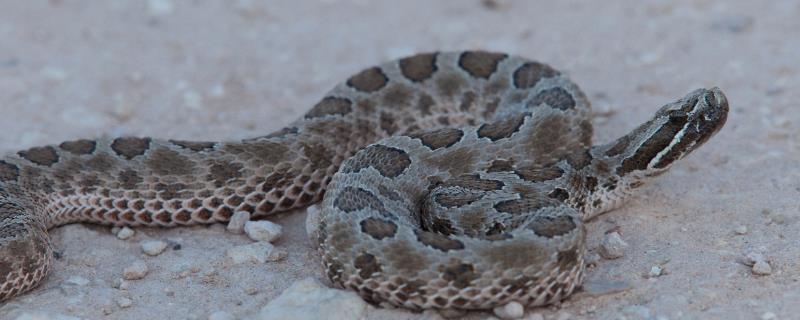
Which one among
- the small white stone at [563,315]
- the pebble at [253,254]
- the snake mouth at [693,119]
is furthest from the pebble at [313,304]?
the snake mouth at [693,119]

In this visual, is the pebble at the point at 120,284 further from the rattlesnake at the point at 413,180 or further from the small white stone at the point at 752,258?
the small white stone at the point at 752,258

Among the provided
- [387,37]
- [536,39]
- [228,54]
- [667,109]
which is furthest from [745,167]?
[228,54]

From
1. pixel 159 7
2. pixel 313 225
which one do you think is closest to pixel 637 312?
pixel 313 225

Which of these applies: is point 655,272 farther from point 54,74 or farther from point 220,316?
point 54,74

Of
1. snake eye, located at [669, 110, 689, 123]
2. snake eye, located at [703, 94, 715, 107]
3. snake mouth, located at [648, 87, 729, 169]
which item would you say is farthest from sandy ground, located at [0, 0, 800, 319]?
snake eye, located at [703, 94, 715, 107]

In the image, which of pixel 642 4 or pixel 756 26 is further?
pixel 642 4

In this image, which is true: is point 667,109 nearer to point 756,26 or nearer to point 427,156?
point 427,156
